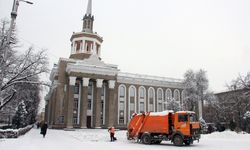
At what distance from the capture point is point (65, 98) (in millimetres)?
50562

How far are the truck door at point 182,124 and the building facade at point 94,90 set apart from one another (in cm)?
2895

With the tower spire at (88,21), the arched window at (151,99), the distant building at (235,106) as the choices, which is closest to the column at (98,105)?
the tower spire at (88,21)

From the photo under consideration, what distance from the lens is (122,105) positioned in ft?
193

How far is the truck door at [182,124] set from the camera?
1939cm

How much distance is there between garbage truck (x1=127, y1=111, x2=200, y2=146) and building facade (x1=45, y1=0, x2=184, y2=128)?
2554 centimetres

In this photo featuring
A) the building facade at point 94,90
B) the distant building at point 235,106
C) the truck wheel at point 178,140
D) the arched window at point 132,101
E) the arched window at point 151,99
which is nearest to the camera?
the truck wheel at point 178,140

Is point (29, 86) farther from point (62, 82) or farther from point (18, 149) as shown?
point (62, 82)

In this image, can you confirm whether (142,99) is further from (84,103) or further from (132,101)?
(84,103)

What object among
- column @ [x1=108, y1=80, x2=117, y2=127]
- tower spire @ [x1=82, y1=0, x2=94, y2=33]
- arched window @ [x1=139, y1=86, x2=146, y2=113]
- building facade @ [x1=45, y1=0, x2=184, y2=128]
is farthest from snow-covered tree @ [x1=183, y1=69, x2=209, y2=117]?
tower spire @ [x1=82, y1=0, x2=94, y2=33]

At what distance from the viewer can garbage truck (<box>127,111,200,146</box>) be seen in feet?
63.9

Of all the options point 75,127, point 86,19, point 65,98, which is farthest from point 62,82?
point 86,19

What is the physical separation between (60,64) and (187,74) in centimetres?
2761

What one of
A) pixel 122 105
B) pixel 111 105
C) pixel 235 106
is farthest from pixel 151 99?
pixel 235 106

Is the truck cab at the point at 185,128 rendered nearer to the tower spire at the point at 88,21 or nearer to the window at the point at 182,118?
the window at the point at 182,118
